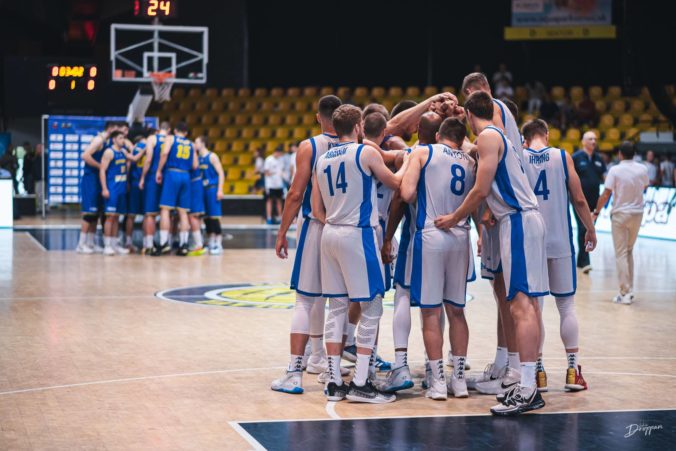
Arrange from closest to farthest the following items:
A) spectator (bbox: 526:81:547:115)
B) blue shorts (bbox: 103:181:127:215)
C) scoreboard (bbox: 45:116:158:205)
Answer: blue shorts (bbox: 103:181:127:215) < scoreboard (bbox: 45:116:158:205) < spectator (bbox: 526:81:547:115)

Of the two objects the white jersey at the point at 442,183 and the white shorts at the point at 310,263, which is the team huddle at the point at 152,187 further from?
the white jersey at the point at 442,183

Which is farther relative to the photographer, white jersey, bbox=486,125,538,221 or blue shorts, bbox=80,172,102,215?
blue shorts, bbox=80,172,102,215

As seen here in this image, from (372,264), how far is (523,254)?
91 centimetres

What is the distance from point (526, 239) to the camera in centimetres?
621

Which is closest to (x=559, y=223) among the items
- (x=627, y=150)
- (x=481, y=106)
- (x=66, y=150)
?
(x=481, y=106)

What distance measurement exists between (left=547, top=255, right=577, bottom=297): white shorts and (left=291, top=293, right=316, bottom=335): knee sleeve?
1.57m

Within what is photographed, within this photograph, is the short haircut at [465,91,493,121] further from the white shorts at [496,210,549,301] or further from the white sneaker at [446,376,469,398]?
the white sneaker at [446,376,469,398]

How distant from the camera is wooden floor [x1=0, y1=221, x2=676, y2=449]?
5.72 meters

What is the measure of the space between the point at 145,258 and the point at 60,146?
7.21 metres

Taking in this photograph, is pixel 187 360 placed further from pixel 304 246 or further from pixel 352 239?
pixel 352 239

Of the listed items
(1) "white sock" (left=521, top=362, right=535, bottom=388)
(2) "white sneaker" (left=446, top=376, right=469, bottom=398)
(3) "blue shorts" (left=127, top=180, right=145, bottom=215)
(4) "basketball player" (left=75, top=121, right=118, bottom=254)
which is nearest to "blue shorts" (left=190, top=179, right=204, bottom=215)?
(3) "blue shorts" (left=127, top=180, right=145, bottom=215)

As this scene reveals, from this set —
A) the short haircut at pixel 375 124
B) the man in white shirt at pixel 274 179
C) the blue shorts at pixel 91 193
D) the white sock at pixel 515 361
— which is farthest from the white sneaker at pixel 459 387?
the man in white shirt at pixel 274 179

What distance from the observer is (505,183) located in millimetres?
6211

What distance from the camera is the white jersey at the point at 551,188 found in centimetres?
674
